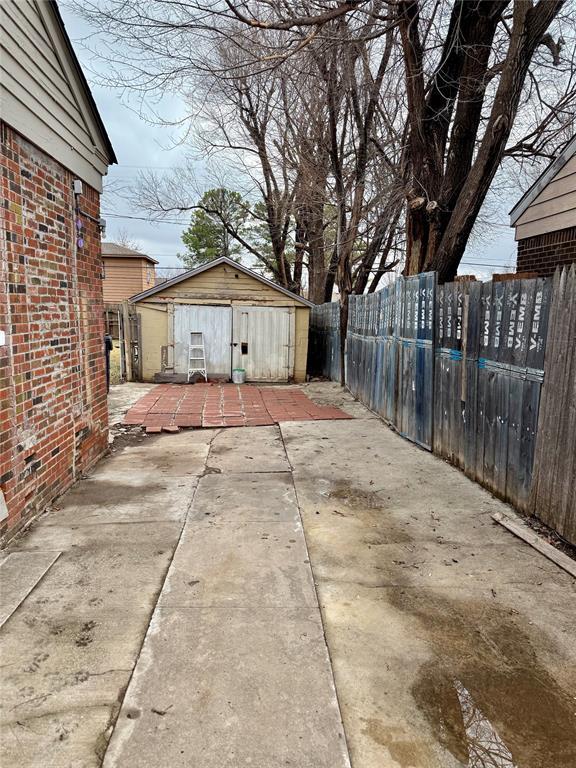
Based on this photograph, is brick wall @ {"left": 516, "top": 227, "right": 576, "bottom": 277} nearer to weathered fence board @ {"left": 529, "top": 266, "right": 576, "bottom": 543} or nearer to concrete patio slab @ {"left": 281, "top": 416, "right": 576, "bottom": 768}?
weathered fence board @ {"left": 529, "top": 266, "right": 576, "bottom": 543}

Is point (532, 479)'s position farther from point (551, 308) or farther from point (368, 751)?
point (368, 751)

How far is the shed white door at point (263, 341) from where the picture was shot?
41.8ft

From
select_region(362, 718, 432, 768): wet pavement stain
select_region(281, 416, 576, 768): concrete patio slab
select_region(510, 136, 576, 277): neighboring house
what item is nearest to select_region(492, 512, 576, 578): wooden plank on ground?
select_region(281, 416, 576, 768): concrete patio slab

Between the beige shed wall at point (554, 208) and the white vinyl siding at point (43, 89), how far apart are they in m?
5.45

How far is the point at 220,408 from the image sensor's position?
8.76 m

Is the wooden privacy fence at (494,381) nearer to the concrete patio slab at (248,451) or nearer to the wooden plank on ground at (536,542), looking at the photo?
the wooden plank on ground at (536,542)

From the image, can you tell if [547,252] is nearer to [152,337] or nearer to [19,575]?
[19,575]

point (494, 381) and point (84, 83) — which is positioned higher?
point (84, 83)

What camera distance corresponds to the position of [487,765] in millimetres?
1689

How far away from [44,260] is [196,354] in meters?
8.80

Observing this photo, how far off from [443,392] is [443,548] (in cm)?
245

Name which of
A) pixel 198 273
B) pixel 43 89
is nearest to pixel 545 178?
pixel 43 89

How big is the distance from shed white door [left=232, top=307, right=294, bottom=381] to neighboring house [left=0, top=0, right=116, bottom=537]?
7635 millimetres

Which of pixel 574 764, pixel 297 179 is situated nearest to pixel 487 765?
pixel 574 764
